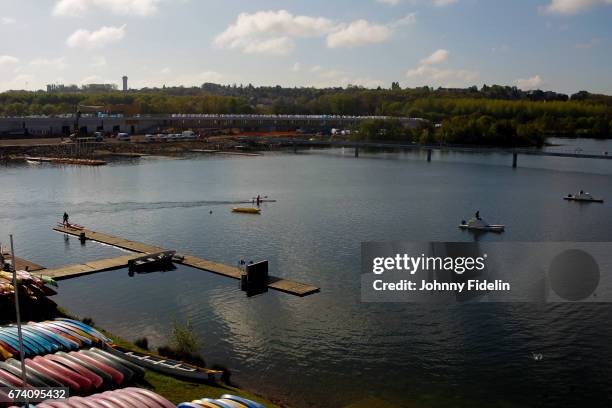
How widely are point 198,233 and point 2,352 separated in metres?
26.7

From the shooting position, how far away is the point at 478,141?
131000mm

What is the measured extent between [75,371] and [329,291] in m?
16.0

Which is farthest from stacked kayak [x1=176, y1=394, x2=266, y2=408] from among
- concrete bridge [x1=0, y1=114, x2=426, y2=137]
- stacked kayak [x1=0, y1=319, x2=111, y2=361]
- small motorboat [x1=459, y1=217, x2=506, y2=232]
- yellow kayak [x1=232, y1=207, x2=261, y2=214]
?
concrete bridge [x1=0, y1=114, x2=426, y2=137]

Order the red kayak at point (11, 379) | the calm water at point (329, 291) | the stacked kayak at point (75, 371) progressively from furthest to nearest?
the calm water at point (329, 291), the stacked kayak at point (75, 371), the red kayak at point (11, 379)

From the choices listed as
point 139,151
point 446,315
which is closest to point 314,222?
point 446,315

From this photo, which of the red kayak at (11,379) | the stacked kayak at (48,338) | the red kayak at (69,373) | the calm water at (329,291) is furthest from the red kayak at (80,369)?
the calm water at (329,291)

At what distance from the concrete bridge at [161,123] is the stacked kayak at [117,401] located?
12217cm

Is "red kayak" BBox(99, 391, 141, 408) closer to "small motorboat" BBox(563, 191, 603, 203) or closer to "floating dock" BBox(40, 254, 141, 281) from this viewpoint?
"floating dock" BBox(40, 254, 141, 281)

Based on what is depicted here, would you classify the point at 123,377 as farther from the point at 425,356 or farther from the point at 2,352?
the point at 425,356

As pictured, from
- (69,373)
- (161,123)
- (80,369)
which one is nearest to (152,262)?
→ (80,369)

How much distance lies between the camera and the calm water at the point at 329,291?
23.4 m

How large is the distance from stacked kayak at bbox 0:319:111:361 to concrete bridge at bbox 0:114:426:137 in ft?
378

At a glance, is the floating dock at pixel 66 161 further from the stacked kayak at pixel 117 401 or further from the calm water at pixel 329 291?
the stacked kayak at pixel 117 401

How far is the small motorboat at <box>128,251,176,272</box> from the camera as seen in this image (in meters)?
36.6
